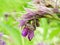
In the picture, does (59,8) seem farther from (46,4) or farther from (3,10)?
(3,10)

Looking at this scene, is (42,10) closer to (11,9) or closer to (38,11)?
(38,11)

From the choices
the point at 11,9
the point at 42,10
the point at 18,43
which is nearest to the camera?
the point at 42,10

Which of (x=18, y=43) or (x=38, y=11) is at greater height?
(x=38, y=11)

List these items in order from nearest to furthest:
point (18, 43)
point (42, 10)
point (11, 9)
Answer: point (42, 10), point (18, 43), point (11, 9)

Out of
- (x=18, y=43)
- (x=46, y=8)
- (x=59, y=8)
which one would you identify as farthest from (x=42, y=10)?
(x=18, y=43)

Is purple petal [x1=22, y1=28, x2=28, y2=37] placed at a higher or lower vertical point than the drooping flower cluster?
lower

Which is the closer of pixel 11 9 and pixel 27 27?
pixel 27 27

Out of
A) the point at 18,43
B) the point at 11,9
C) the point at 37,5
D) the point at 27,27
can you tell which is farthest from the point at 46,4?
the point at 11,9

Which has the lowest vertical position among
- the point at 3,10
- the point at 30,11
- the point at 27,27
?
the point at 3,10

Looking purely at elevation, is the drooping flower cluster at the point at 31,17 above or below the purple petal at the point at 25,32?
above
